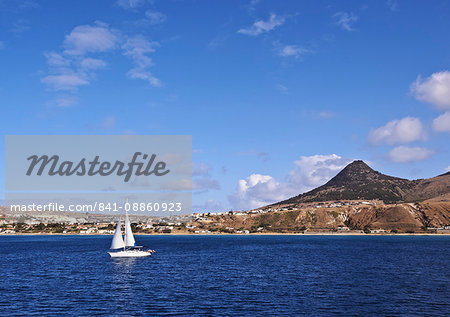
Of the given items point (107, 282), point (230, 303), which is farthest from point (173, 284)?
point (230, 303)

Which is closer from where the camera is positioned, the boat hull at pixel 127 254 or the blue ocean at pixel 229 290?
the blue ocean at pixel 229 290

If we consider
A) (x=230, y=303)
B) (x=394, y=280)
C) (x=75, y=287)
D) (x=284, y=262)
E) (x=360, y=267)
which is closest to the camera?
(x=230, y=303)

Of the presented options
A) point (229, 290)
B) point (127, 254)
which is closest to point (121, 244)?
point (127, 254)

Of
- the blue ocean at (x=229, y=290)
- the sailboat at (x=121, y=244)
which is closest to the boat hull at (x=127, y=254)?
the sailboat at (x=121, y=244)

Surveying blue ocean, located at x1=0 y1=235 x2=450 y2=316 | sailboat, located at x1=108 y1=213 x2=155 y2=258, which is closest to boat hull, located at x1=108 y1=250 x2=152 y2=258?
sailboat, located at x1=108 y1=213 x2=155 y2=258

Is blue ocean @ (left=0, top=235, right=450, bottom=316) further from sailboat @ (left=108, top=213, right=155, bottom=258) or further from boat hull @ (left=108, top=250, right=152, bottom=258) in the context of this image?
sailboat @ (left=108, top=213, right=155, bottom=258)

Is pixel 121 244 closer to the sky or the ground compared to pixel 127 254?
closer to the sky

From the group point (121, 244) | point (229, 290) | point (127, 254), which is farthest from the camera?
point (121, 244)

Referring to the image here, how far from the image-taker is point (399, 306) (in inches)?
2136

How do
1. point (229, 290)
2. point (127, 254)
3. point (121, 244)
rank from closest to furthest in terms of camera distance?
point (229, 290) < point (127, 254) < point (121, 244)

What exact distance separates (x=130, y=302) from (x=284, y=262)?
210ft

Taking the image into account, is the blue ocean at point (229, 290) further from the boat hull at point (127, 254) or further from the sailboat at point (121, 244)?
the sailboat at point (121, 244)

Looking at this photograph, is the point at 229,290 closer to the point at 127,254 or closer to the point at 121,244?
the point at 127,254

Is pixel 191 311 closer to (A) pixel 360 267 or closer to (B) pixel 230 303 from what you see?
(B) pixel 230 303
